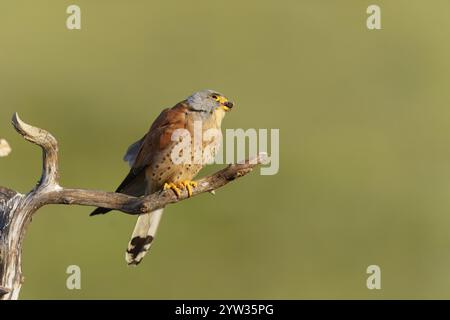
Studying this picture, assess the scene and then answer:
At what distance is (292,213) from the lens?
20.9 m

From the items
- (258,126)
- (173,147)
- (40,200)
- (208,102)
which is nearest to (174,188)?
(173,147)

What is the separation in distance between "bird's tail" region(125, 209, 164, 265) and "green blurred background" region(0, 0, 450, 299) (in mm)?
6976

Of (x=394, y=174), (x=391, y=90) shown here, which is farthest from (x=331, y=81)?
(x=394, y=174)

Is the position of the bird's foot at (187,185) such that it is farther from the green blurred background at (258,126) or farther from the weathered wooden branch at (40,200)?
the green blurred background at (258,126)

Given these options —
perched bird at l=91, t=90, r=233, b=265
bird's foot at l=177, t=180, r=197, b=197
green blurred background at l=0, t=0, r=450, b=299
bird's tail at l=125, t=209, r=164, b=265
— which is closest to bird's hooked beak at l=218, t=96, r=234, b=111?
perched bird at l=91, t=90, r=233, b=265

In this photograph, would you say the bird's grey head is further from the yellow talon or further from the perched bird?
the yellow talon

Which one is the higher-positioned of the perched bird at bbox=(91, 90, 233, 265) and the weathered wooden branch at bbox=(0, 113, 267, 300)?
A: the perched bird at bbox=(91, 90, 233, 265)

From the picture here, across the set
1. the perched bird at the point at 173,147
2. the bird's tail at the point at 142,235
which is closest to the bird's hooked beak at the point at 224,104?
the perched bird at the point at 173,147

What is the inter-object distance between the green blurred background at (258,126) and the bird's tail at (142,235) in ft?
22.9

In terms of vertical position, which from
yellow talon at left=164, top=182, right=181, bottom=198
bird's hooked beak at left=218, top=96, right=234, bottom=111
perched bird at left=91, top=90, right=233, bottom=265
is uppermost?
bird's hooked beak at left=218, top=96, right=234, bottom=111

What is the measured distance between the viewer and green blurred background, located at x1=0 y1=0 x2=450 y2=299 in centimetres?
1919

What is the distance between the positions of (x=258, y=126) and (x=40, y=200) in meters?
14.0

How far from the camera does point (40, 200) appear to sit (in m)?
8.22

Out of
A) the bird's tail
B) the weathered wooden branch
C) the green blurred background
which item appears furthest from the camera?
the green blurred background
